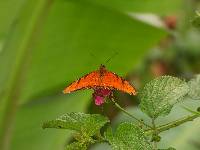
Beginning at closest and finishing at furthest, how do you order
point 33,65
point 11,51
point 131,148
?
point 131,148, point 11,51, point 33,65

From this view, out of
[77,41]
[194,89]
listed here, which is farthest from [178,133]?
[194,89]

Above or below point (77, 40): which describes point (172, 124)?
below

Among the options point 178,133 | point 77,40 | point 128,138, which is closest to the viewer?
point 128,138

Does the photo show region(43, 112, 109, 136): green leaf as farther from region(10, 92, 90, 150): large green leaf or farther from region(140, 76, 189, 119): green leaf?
region(10, 92, 90, 150): large green leaf

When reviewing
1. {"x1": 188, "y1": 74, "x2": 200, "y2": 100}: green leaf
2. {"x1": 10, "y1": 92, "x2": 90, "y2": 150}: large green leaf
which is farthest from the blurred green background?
{"x1": 188, "y1": 74, "x2": 200, "y2": 100}: green leaf

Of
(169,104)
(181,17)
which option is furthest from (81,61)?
(181,17)

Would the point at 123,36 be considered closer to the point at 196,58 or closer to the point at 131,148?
the point at 131,148

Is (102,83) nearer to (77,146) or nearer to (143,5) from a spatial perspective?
(77,146)
